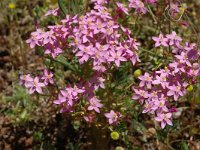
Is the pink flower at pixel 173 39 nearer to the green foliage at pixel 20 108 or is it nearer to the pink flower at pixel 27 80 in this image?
the pink flower at pixel 27 80

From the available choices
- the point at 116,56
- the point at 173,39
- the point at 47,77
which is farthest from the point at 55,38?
the point at 173,39

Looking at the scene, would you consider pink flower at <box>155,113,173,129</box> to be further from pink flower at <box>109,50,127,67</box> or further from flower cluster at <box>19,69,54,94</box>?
flower cluster at <box>19,69,54,94</box>

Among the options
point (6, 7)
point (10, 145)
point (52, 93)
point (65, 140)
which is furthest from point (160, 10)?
point (6, 7)

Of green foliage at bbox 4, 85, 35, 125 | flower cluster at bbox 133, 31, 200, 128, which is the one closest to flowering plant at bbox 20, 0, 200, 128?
flower cluster at bbox 133, 31, 200, 128

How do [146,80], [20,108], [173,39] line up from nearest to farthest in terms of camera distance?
[146,80] → [173,39] → [20,108]

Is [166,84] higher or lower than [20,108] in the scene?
higher

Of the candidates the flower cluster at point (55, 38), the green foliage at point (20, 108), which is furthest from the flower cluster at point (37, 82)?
the green foliage at point (20, 108)

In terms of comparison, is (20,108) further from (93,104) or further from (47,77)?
(93,104)

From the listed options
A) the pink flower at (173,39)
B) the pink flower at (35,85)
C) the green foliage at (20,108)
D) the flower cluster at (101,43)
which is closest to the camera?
the flower cluster at (101,43)
